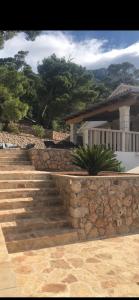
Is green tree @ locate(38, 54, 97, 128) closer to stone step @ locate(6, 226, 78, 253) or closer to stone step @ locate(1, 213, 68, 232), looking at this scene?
stone step @ locate(1, 213, 68, 232)

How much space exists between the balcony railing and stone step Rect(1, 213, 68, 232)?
4987mm

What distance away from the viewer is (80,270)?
4602 mm

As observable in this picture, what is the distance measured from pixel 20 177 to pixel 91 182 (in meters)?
2.26

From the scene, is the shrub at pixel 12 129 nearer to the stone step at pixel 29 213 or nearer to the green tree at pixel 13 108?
the green tree at pixel 13 108

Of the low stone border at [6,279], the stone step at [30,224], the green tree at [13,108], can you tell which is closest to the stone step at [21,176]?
the stone step at [30,224]

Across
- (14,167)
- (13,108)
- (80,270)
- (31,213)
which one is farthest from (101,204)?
(13,108)

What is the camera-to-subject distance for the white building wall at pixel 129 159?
1061 cm

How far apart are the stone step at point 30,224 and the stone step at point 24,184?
129 centimetres

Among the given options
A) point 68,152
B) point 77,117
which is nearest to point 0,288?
point 68,152

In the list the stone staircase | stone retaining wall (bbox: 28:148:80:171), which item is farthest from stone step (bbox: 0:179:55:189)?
stone retaining wall (bbox: 28:148:80:171)

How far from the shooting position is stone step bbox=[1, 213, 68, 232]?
5834 mm

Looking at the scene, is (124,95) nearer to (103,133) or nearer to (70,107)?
(103,133)

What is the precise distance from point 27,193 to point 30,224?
121 centimetres
